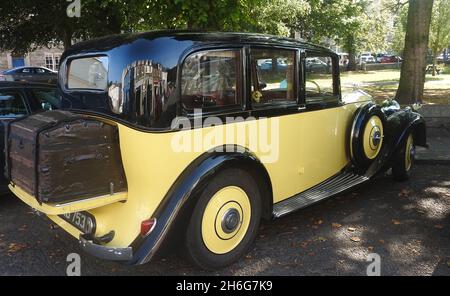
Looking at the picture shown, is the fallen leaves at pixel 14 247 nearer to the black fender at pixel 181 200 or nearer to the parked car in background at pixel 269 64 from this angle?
the black fender at pixel 181 200

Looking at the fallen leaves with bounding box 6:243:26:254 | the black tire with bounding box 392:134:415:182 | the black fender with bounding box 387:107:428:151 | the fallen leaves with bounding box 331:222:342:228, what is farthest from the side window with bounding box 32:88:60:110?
the black tire with bounding box 392:134:415:182

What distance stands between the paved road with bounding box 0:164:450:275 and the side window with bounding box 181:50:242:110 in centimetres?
137

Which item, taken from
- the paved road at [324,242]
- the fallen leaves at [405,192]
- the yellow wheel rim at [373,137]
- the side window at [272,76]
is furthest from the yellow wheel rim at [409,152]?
the side window at [272,76]

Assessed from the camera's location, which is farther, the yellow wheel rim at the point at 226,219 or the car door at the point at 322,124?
the car door at the point at 322,124

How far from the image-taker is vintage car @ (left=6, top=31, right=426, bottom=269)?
304 centimetres

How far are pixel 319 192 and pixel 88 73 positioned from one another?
102 inches

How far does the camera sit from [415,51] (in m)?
9.59

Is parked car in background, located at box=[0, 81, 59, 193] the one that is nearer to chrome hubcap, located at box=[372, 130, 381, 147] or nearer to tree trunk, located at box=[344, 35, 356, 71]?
chrome hubcap, located at box=[372, 130, 381, 147]

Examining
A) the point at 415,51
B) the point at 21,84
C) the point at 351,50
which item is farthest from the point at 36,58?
the point at 21,84

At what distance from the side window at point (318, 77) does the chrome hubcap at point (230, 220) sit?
1.52m

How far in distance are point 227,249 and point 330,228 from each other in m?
1.32

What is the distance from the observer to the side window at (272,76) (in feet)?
12.7
